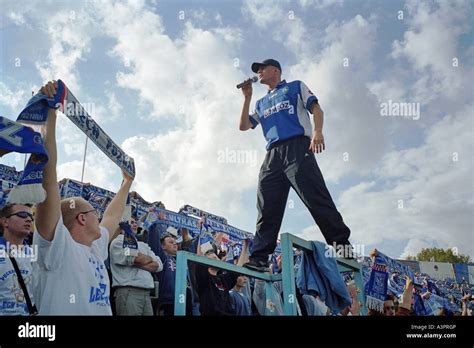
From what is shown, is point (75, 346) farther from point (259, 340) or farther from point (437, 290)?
point (437, 290)

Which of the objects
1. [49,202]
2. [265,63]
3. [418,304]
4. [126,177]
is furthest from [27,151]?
[418,304]

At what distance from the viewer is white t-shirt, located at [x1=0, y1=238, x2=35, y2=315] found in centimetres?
190

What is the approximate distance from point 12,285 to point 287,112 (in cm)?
169

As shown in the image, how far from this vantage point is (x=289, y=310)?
86.2 inches

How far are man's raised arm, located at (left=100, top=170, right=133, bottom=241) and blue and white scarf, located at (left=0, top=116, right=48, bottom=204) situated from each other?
1.90 feet

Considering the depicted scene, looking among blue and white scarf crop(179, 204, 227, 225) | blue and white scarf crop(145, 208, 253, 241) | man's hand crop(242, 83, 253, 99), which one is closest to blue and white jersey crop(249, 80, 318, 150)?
man's hand crop(242, 83, 253, 99)

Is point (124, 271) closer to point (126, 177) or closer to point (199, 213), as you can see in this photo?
point (126, 177)

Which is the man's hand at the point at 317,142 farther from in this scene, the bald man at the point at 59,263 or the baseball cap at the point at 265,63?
the bald man at the point at 59,263

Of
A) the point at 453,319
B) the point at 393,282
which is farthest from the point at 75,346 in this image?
the point at 393,282

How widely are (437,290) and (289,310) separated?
391 cm

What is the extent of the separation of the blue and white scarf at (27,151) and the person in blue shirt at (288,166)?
1.19 metres

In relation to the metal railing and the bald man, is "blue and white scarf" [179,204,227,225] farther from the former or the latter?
the bald man

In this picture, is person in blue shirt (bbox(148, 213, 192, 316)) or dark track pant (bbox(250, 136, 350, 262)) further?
person in blue shirt (bbox(148, 213, 192, 316))

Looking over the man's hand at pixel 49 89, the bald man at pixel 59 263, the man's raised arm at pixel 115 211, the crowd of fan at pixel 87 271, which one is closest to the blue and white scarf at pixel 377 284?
the crowd of fan at pixel 87 271
